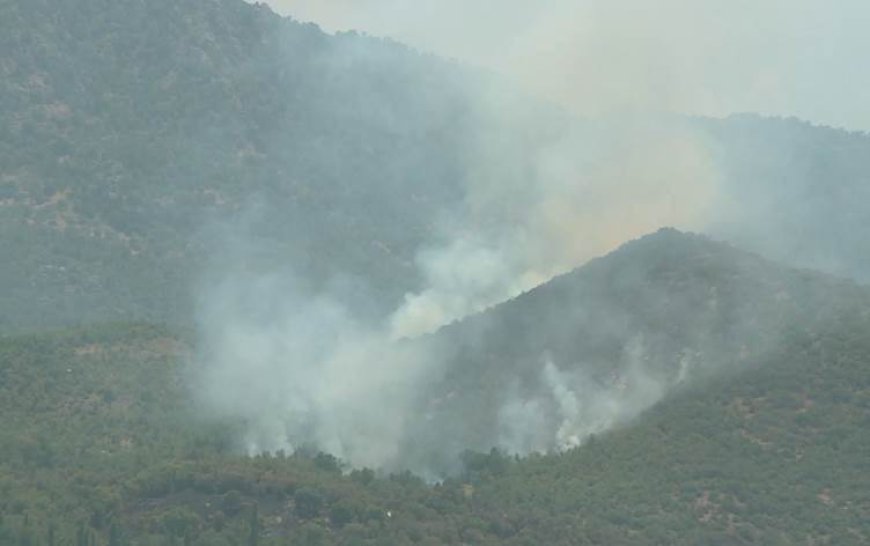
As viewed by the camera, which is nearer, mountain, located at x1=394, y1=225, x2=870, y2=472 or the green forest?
the green forest

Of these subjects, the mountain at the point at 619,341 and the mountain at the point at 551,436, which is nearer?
the mountain at the point at 551,436

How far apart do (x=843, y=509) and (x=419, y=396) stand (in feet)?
164

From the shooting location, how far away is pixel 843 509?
12400 centimetres

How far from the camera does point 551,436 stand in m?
153

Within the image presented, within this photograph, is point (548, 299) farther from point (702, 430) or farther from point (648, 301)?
point (702, 430)

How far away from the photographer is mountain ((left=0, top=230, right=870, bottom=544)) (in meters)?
121

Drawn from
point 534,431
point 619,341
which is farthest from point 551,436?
point 619,341

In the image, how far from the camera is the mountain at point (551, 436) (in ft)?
396

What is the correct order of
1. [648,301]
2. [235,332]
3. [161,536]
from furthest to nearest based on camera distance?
1. [235,332]
2. [648,301]
3. [161,536]

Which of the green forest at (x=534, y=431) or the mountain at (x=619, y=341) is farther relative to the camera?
the mountain at (x=619, y=341)

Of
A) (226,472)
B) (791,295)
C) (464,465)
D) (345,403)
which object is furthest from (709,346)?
(226,472)

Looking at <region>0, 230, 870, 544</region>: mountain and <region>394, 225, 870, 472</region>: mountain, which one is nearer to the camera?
<region>0, 230, 870, 544</region>: mountain

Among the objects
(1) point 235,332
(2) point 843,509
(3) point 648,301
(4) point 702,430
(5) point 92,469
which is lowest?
(2) point 843,509

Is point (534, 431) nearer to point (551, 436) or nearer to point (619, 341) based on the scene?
point (551, 436)
